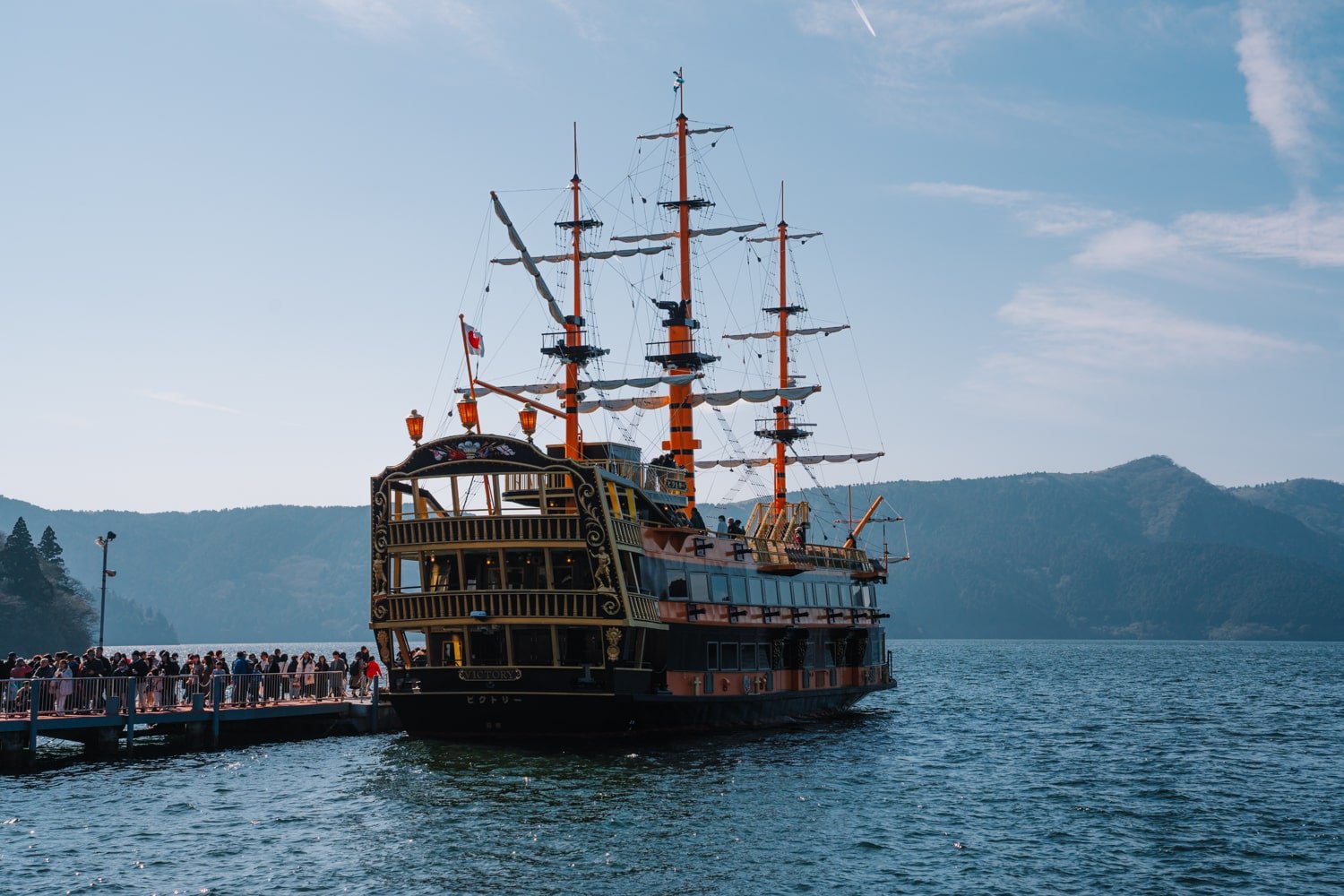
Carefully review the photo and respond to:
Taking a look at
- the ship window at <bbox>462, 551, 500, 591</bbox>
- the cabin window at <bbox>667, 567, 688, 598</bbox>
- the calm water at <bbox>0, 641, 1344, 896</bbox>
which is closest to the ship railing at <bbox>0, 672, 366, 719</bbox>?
the calm water at <bbox>0, 641, 1344, 896</bbox>

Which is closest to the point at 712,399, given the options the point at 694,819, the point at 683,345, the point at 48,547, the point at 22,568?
the point at 683,345

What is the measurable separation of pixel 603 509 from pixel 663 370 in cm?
2207

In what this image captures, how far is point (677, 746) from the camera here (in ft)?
138

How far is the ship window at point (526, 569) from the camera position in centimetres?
4200

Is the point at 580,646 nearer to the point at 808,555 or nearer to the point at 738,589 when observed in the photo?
the point at 738,589

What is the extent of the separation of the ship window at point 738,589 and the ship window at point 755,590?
0.34 m

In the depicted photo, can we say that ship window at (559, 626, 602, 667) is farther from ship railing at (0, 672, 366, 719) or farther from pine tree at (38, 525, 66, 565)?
pine tree at (38, 525, 66, 565)

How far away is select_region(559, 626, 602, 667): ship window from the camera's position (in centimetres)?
4081

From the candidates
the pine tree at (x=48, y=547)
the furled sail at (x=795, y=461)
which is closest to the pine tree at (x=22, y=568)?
the pine tree at (x=48, y=547)

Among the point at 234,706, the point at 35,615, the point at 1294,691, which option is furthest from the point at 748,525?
the point at 35,615

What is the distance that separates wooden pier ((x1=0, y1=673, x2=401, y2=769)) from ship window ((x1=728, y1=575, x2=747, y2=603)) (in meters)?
12.1

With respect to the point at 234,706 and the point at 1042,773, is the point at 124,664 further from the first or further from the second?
the point at 1042,773

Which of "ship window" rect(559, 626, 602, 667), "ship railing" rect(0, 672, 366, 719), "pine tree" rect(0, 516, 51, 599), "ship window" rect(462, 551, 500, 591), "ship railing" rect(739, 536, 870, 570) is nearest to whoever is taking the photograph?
"ship railing" rect(0, 672, 366, 719)

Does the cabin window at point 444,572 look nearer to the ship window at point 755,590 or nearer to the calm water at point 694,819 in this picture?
the calm water at point 694,819
